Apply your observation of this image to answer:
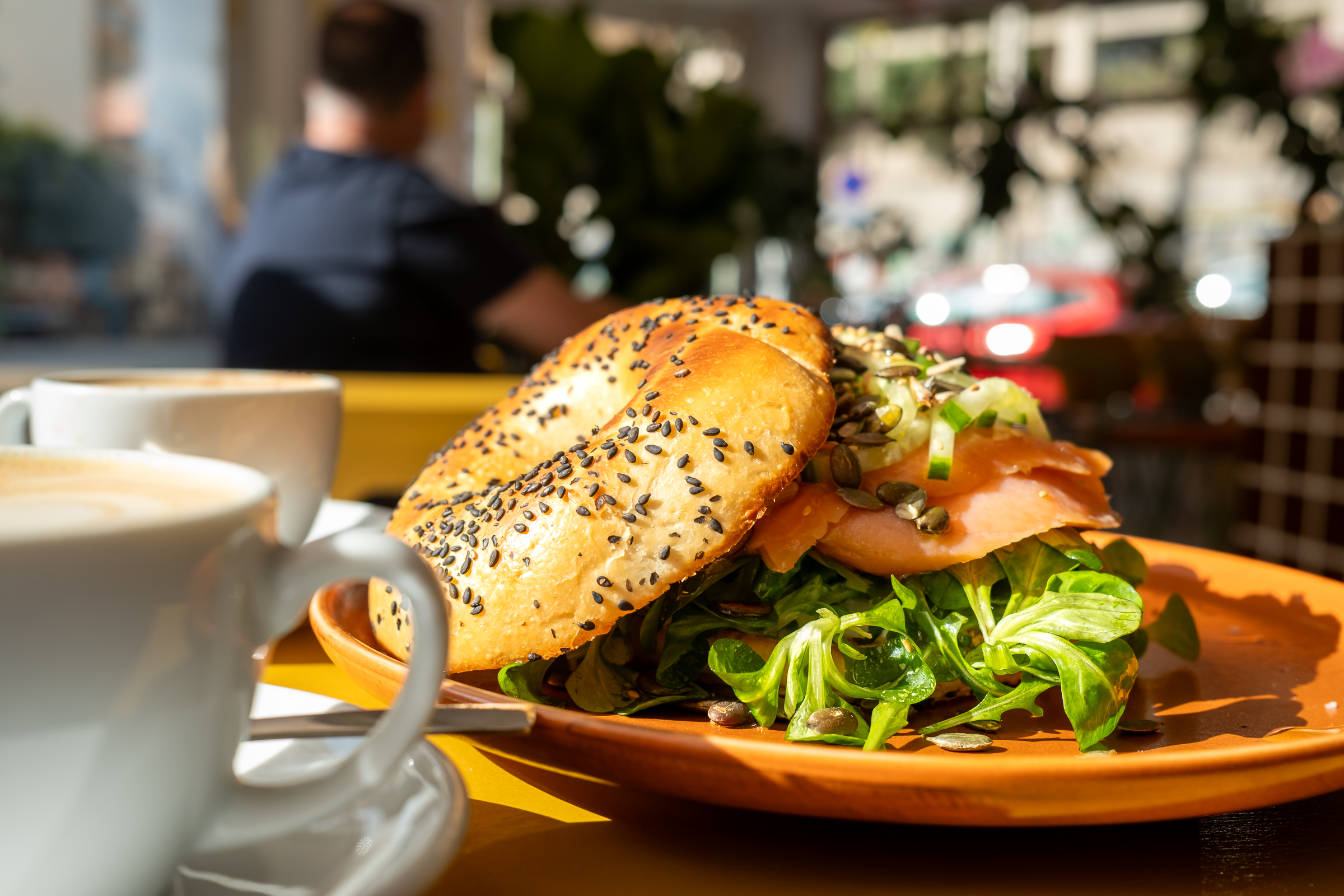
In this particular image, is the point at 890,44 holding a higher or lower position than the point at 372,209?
higher

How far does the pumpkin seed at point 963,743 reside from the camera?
645 millimetres

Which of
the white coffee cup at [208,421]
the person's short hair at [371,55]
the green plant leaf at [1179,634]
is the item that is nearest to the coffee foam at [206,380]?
the white coffee cup at [208,421]

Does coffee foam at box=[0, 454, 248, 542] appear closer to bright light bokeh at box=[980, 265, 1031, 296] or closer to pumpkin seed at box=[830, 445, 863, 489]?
pumpkin seed at box=[830, 445, 863, 489]

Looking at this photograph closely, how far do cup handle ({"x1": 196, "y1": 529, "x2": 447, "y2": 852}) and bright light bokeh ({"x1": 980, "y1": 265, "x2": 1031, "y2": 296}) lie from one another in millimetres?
8307

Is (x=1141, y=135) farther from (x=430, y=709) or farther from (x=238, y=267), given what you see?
(x=430, y=709)

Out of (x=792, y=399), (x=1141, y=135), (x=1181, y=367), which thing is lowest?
(x=1181, y=367)

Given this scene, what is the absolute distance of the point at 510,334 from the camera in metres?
3.26

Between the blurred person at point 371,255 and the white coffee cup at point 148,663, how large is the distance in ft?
8.35

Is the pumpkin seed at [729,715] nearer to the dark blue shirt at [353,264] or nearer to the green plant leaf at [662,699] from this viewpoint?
the green plant leaf at [662,699]

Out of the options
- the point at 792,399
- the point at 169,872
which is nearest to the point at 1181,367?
the point at 792,399

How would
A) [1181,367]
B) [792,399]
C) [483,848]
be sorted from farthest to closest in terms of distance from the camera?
[1181,367] → [792,399] → [483,848]

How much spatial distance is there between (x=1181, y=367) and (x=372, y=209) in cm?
404

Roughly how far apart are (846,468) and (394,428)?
5.49ft

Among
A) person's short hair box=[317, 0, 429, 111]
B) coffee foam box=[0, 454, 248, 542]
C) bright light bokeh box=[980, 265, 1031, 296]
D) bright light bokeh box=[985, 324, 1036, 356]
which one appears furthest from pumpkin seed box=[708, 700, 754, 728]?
bright light bokeh box=[980, 265, 1031, 296]
